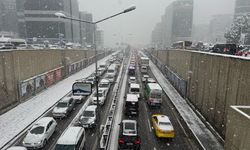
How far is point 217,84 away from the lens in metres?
19.8

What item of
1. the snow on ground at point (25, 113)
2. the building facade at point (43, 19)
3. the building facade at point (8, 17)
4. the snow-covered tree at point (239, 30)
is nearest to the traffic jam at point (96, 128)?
the snow on ground at point (25, 113)

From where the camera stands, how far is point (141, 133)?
19.9 metres

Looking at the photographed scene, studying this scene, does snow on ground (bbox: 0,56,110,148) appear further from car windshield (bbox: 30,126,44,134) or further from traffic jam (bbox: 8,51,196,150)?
car windshield (bbox: 30,126,44,134)

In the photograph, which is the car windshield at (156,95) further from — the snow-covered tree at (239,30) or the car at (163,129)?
the snow-covered tree at (239,30)

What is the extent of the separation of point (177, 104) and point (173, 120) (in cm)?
579

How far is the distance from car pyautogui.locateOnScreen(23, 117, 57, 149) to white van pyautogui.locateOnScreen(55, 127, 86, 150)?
8.59ft

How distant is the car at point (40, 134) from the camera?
1645cm

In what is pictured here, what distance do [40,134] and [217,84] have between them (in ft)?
53.6

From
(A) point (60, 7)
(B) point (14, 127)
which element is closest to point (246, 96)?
(B) point (14, 127)

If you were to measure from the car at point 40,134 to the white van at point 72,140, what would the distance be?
262 cm

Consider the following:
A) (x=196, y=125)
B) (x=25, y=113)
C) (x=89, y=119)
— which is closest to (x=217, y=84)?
(x=196, y=125)

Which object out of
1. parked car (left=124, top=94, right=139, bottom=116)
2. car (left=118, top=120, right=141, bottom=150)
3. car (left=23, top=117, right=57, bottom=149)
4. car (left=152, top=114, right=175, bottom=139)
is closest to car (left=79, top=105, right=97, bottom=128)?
car (left=23, top=117, right=57, bottom=149)

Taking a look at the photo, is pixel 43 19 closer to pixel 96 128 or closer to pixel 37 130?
pixel 96 128

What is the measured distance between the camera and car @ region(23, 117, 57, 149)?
54.0 feet
